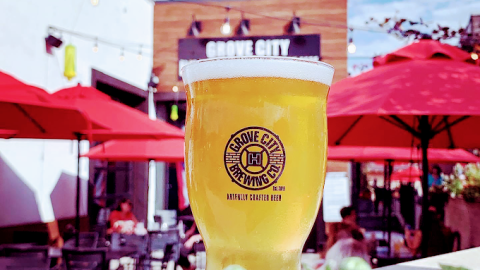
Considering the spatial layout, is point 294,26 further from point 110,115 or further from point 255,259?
point 255,259

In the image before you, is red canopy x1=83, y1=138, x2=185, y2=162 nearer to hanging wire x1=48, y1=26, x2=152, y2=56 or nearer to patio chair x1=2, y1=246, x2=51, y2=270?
hanging wire x1=48, y1=26, x2=152, y2=56

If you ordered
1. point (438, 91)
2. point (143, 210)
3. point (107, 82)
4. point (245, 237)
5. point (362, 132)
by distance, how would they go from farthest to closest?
point (143, 210) < point (107, 82) < point (362, 132) < point (438, 91) < point (245, 237)

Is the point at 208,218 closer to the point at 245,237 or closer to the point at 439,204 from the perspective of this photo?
the point at 245,237

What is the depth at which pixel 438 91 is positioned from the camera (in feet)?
8.42

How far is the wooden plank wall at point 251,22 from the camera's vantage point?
10516 millimetres

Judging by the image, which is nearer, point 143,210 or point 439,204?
point 439,204

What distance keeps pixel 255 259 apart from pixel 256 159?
0.39 ft

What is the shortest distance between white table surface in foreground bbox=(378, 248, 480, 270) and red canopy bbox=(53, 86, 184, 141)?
3.64 meters

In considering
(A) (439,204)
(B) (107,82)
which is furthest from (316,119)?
(B) (107,82)

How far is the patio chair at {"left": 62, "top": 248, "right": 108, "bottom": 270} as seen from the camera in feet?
13.7

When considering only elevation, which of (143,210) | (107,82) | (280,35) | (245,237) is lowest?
(143,210)

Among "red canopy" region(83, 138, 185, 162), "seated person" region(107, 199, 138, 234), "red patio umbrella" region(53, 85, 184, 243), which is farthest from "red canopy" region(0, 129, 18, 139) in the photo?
"seated person" region(107, 199, 138, 234)

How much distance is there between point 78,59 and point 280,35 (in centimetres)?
474

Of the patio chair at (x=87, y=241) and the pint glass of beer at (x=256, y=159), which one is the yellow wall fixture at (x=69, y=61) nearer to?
the patio chair at (x=87, y=241)
